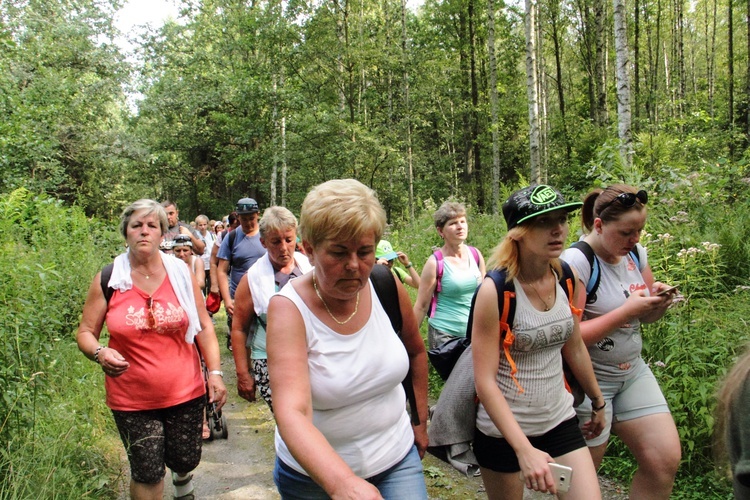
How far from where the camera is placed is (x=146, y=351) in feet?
10.9

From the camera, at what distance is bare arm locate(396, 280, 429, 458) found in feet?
8.32

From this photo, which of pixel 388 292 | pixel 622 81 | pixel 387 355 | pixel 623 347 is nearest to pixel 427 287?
pixel 623 347

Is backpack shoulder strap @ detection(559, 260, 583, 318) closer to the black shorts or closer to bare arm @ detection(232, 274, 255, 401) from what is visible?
the black shorts

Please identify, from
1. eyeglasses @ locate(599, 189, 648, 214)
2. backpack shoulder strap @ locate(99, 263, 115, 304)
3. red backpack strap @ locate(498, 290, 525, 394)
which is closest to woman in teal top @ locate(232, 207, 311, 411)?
backpack shoulder strap @ locate(99, 263, 115, 304)

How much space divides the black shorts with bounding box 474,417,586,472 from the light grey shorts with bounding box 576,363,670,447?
0.38 metres

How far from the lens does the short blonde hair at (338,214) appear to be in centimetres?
189

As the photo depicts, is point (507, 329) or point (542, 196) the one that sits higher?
point (542, 196)

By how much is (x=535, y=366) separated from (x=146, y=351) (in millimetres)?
2276

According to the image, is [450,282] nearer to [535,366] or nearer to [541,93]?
[535,366]

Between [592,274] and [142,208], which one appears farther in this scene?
[142,208]

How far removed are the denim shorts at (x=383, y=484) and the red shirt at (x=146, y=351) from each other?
1.46 meters

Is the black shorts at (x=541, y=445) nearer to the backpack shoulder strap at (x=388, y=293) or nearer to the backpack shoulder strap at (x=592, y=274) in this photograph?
the backpack shoulder strap at (x=592, y=274)

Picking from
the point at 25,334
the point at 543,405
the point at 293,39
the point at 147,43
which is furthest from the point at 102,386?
the point at 147,43

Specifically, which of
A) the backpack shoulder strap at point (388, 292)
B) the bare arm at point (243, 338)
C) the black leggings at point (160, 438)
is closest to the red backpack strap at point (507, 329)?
the backpack shoulder strap at point (388, 292)
